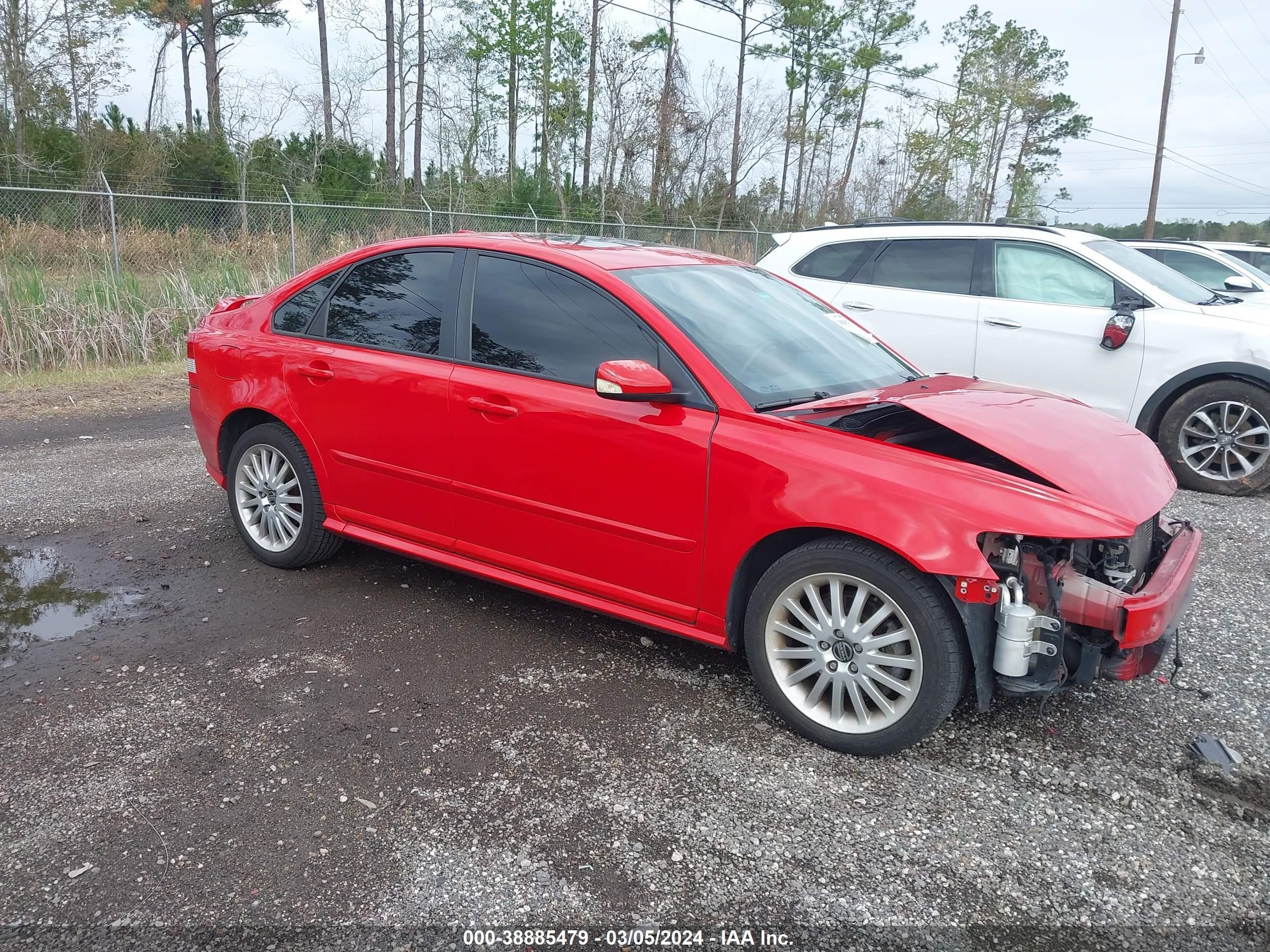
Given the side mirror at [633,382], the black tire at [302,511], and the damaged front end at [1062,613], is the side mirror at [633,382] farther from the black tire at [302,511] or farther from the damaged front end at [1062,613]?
the black tire at [302,511]

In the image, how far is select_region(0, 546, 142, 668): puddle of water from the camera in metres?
3.81

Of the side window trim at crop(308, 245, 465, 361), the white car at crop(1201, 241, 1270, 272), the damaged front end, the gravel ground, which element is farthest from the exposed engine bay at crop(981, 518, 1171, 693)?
the white car at crop(1201, 241, 1270, 272)

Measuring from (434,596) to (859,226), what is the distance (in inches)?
204

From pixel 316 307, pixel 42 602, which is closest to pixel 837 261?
pixel 316 307

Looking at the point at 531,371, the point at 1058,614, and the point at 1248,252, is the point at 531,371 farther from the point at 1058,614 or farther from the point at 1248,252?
the point at 1248,252

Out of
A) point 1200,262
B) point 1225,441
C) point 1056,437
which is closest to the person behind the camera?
point 1056,437

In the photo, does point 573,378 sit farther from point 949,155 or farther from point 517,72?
point 949,155

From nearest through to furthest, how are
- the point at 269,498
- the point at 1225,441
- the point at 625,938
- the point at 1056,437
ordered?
the point at 625,938, the point at 1056,437, the point at 269,498, the point at 1225,441

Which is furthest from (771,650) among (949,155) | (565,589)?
(949,155)

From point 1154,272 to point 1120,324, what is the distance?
811 millimetres

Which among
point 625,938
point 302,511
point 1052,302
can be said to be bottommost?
point 625,938

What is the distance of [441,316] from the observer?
393 centimetres

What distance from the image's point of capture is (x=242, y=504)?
464 centimetres

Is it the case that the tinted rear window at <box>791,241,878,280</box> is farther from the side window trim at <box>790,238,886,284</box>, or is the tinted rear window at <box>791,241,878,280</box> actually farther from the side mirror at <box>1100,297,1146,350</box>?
the side mirror at <box>1100,297,1146,350</box>
